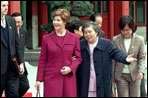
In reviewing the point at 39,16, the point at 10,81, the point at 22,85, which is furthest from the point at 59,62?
the point at 39,16

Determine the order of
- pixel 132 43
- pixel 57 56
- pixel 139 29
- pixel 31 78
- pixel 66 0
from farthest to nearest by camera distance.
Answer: pixel 139 29 < pixel 66 0 < pixel 31 78 < pixel 132 43 < pixel 57 56

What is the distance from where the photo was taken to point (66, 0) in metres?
15.5

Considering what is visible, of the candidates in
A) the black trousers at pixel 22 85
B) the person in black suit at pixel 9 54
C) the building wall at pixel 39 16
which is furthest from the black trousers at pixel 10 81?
the building wall at pixel 39 16

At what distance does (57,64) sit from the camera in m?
4.91

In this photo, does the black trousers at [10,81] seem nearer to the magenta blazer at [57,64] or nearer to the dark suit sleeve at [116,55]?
the magenta blazer at [57,64]

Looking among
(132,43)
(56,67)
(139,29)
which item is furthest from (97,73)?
(139,29)

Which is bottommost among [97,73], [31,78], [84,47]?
[31,78]

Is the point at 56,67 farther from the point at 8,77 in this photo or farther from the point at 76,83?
the point at 8,77

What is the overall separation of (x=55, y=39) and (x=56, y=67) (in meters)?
0.33

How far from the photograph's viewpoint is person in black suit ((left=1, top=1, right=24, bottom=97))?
5234mm

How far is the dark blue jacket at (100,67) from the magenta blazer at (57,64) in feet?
0.37

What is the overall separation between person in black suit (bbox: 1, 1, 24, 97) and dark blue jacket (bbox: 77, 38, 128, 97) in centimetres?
91

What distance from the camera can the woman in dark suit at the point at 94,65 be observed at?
5.01 metres

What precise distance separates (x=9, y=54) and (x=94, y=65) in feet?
3.70
